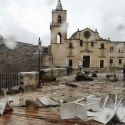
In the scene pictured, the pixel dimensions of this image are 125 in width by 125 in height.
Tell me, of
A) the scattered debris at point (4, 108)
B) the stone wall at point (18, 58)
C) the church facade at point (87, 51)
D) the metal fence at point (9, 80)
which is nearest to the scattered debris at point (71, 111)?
the scattered debris at point (4, 108)

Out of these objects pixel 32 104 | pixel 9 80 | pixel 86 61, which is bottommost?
pixel 32 104

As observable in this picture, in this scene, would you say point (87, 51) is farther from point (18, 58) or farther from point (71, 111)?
point (71, 111)

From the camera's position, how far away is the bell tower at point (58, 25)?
61.6 meters

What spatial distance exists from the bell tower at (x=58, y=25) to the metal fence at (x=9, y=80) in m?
44.7

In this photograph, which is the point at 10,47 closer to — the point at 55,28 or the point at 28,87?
the point at 55,28

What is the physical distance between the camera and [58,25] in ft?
202

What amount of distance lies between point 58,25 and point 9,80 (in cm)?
4532

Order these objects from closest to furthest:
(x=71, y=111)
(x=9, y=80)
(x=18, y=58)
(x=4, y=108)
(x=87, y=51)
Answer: (x=71, y=111) → (x=4, y=108) → (x=9, y=80) → (x=18, y=58) → (x=87, y=51)

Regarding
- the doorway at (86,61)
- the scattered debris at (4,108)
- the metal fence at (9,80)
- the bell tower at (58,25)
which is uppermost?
Result: the bell tower at (58,25)

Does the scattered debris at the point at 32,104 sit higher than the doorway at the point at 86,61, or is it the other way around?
the doorway at the point at 86,61

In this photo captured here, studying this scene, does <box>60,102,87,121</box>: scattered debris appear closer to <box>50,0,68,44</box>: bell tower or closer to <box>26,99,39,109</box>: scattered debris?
<box>26,99,39,109</box>: scattered debris

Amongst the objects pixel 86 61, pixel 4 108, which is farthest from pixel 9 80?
pixel 86 61

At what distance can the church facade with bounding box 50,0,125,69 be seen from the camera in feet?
209

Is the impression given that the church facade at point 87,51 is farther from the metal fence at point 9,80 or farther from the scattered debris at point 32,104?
the scattered debris at point 32,104
